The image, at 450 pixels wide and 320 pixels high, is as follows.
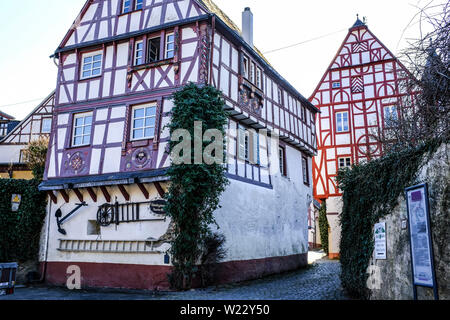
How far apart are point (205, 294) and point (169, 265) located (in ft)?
5.32

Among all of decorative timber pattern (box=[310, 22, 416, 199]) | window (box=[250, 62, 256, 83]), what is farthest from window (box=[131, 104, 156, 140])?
decorative timber pattern (box=[310, 22, 416, 199])

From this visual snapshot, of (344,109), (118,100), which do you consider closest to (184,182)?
(118,100)

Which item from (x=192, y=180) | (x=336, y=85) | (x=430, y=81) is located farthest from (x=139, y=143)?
(x=336, y=85)

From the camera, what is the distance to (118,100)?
13656 millimetres

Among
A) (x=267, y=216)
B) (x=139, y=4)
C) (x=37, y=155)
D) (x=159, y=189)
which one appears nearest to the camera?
(x=159, y=189)

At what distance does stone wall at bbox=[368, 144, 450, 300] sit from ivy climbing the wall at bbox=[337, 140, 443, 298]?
232mm

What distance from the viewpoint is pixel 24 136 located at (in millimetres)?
27266

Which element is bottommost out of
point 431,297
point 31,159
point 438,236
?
point 431,297

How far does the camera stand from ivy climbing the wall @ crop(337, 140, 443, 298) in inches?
288

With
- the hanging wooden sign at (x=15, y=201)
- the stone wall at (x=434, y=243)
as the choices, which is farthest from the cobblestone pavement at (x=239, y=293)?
the hanging wooden sign at (x=15, y=201)

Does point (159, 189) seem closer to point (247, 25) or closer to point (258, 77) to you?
point (258, 77)

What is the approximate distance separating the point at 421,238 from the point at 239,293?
5.78m

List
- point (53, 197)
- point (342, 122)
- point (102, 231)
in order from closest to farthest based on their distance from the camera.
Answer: point (102, 231) → point (53, 197) → point (342, 122)
